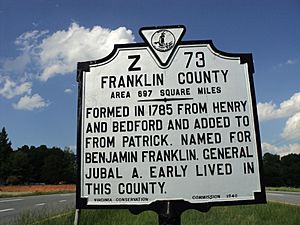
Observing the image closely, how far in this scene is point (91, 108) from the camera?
3512 mm

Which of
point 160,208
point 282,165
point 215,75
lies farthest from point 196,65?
point 282,165

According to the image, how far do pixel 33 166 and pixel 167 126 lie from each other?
366ft

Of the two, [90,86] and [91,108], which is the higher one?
[90,86]

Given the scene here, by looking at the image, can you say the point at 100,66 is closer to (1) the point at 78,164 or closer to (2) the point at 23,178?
(1) the point at 78,164

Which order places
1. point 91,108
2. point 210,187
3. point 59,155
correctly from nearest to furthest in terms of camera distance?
point 210,187 < point 91,108 < point 59,155

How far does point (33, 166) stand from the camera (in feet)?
355

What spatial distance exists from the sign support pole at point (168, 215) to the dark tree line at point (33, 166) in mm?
97712

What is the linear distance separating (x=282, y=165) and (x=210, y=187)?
90.0 meters

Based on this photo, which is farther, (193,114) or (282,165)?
(282,165)

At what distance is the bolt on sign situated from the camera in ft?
10.6

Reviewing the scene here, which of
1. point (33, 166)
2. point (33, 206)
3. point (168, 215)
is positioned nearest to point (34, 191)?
point (33, 206)

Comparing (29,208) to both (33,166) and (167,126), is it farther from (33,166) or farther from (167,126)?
(33,166)

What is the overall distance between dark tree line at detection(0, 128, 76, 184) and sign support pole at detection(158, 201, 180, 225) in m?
97.7

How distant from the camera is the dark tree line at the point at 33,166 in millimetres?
101375
